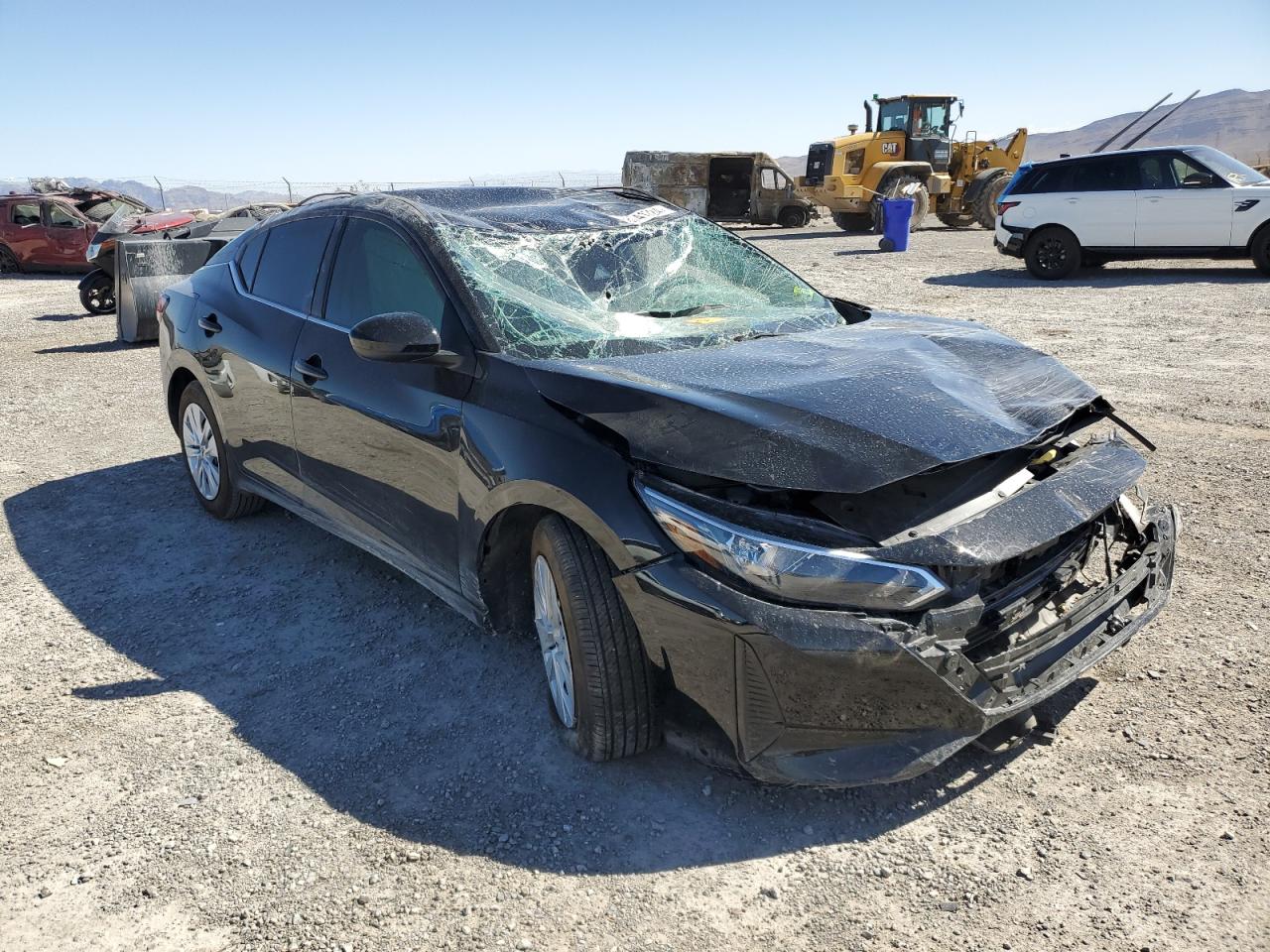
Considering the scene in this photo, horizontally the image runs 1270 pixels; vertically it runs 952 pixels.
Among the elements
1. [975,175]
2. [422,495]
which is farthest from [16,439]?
[975,175]

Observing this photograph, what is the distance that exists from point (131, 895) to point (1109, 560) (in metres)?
3.01

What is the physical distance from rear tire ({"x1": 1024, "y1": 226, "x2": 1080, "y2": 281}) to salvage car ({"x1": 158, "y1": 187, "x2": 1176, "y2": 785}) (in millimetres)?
11547

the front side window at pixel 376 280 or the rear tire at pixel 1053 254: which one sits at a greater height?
the rear tire at pixel 1053 254

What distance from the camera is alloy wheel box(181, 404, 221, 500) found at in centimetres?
519

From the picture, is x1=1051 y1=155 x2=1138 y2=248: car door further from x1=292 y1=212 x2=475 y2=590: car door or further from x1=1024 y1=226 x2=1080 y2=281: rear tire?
x1=292 y1=212 x2=475 y2=590: car door

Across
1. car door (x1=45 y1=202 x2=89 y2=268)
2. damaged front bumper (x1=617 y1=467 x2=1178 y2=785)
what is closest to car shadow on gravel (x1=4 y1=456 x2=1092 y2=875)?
damaged front bumper (x1=617 y1=467 x2=1178 y2=785)

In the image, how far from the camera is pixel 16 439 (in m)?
7.37

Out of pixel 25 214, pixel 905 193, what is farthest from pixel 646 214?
pixel 25 214

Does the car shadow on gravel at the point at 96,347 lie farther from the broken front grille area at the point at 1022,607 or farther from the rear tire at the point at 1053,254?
the rear tire at the point at 1053,254

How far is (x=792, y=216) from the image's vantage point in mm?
29062

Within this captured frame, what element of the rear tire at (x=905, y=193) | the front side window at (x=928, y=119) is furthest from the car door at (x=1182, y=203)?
the front side window at (x=928, y=119)

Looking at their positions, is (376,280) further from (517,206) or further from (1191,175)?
(1191,175)

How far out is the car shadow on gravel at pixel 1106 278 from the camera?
13.7 m

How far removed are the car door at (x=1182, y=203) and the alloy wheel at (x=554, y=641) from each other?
13.4 meters
